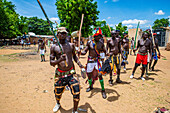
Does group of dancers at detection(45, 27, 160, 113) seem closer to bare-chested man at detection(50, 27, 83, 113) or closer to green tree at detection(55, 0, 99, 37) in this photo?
bare-chested man at detection(50, 27, 83, 113)

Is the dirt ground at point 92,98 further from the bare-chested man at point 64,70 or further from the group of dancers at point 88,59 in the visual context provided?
the bare-chested man at point 64,70

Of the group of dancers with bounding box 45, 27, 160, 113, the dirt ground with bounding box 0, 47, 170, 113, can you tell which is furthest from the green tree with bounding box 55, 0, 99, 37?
the dirt ground with bounding box 0, 47, 170, 113

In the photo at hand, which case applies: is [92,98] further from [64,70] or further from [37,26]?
[37,26]

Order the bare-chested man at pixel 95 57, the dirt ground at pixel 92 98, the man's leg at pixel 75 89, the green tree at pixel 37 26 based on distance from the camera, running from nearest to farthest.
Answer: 1. the man's leg at pixel 75 89
2. the dirt ground at pixel 92 98
3. the bare-chested man at pixel 95 57
4. the green tree at pixel 37 26

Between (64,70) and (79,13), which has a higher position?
(79,13)

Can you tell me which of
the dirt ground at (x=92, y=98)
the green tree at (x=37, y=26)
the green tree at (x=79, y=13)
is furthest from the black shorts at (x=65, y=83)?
Answer: the green tree at (x=37, y=26)

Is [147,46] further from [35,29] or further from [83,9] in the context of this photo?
[35,29]

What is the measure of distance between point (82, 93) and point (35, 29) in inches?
2125

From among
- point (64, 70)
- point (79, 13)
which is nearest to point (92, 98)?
point (64, 70)

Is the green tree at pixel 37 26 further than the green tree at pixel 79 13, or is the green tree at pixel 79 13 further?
the green tree at pixel 37 26

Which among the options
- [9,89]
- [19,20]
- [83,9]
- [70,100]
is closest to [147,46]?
[70,100]

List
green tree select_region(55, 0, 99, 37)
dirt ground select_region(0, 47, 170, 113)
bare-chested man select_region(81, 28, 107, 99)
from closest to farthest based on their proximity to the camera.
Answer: dirt ground select_region(0, 47, 170, 113) < bare-chested man select_region(81, 28, 107, 99) < green tree select_region(55, 0, 99, 37)

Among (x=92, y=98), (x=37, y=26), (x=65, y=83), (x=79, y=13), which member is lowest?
(x=92, y=98)

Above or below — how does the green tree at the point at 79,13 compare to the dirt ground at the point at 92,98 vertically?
above
